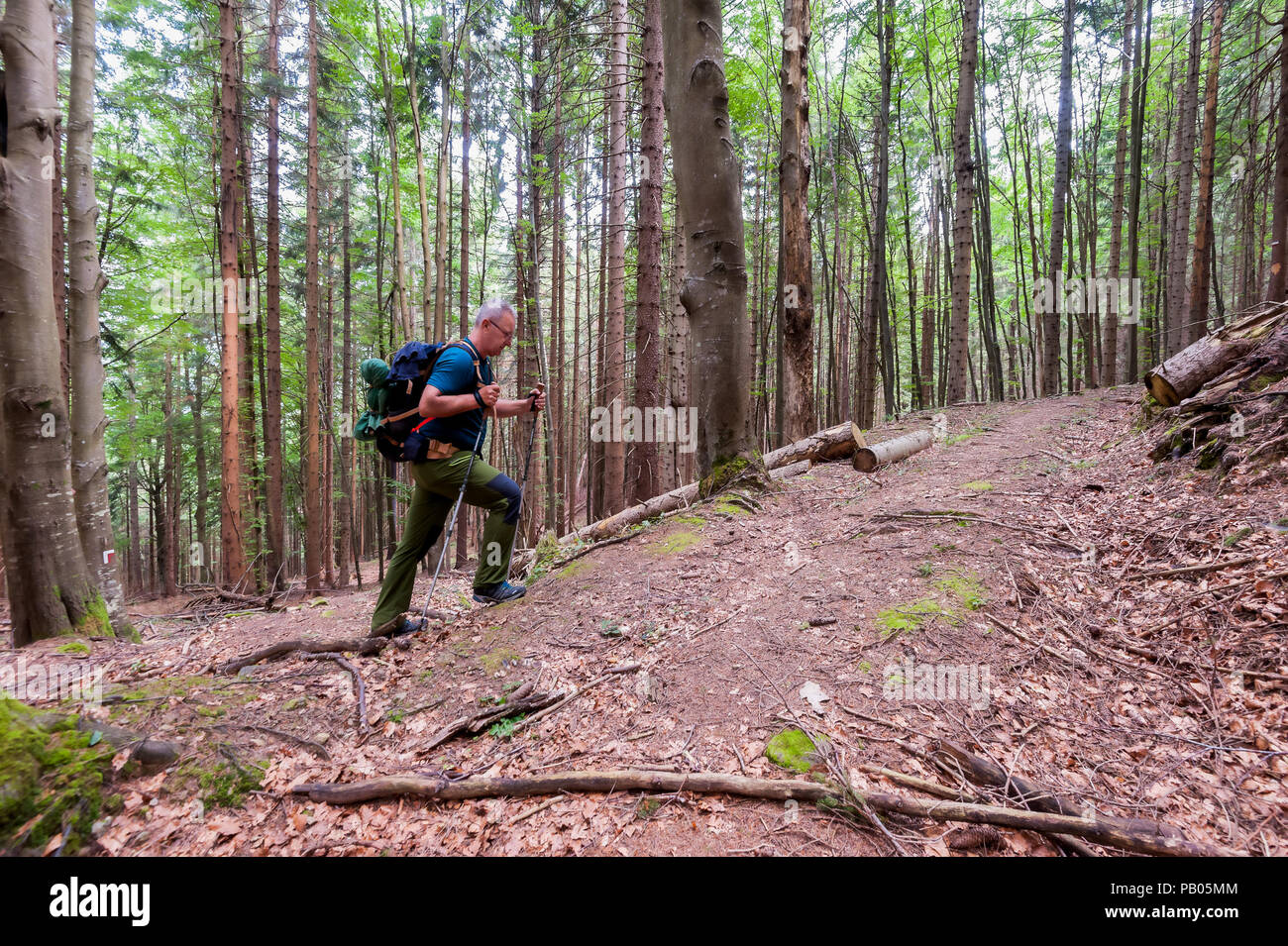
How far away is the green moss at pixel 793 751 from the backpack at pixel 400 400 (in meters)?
2.94

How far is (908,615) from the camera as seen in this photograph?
119 inches

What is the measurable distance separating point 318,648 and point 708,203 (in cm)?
496

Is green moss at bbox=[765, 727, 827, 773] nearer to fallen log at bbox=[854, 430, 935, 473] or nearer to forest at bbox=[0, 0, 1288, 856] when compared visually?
forest at bbox=[0, 0, 1288, 856]

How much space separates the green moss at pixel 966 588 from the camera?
309 cm

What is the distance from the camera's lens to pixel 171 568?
59.8 ft

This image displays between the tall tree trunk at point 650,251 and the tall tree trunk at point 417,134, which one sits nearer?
the tall tree trunk at point 650,251

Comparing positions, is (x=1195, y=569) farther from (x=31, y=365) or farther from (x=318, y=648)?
(x=31, y=365)

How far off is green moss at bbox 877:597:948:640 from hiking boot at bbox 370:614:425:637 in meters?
3.18

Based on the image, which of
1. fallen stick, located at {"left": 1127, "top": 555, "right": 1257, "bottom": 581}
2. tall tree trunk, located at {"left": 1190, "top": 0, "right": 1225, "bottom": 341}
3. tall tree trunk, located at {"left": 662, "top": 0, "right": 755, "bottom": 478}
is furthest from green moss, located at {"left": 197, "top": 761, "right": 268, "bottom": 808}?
tall tree trunk, located at {"left": 1190, "top": 0, "right": 1225, "bottom": 341}

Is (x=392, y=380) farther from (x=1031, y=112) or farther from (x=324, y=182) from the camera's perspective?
(x=1031, y=112)

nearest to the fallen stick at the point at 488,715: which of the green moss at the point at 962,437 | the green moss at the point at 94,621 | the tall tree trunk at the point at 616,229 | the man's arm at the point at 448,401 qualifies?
the man's arm at the point at 448,401

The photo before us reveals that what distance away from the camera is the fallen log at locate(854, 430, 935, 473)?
7035 mm

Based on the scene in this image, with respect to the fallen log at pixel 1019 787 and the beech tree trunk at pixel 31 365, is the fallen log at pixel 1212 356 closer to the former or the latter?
the fallen log at pixel 1019 787
